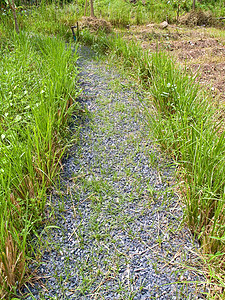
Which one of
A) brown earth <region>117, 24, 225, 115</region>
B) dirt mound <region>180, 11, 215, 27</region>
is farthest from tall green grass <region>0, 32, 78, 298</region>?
dirt mound <region>180, 11, 215, 27</region>

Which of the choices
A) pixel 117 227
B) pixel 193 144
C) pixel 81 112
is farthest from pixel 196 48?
pixel 117 227

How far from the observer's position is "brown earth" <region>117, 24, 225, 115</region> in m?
3.24

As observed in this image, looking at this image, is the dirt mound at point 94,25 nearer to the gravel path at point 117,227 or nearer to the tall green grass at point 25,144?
the tall green grass at point 25,144

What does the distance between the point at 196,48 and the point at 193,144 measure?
2.99m

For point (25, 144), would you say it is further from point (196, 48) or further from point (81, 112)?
point (196, 48)

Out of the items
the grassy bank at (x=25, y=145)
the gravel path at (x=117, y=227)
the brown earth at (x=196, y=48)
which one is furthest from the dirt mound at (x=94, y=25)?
the gravel path at (x=117, y=227)

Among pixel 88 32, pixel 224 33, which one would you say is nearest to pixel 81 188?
pixel 88 32

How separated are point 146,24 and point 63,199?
5238 mm

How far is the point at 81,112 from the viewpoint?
9.50ft

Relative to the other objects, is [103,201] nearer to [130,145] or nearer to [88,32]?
[130,145]

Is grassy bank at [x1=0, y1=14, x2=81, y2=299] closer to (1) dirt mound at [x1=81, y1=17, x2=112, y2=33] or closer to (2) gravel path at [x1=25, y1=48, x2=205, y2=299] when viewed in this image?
(2) gravel path at [x1=25, y1=48, x2=205, y2=299]

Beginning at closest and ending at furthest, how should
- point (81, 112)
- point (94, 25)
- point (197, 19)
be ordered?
point (81, 112), point (94, 25), point (197, 19)

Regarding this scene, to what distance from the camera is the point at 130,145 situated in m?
2.45

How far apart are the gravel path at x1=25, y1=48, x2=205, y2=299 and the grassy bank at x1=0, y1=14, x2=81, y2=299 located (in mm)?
139
